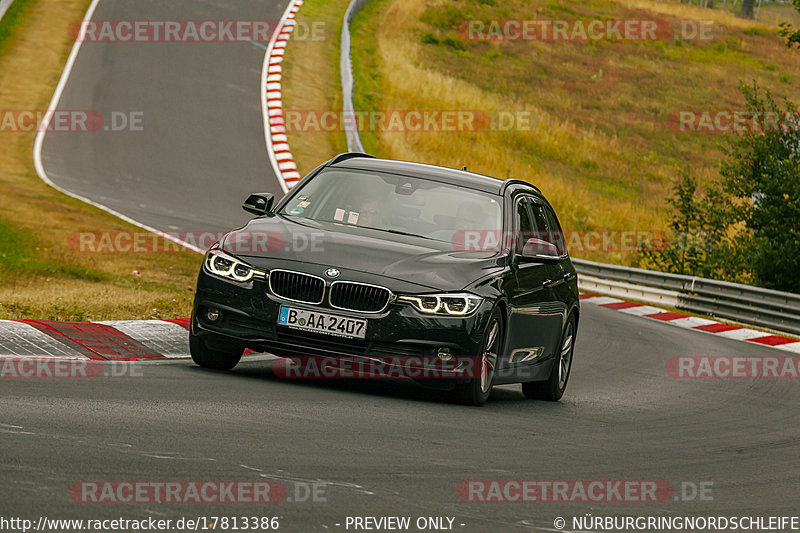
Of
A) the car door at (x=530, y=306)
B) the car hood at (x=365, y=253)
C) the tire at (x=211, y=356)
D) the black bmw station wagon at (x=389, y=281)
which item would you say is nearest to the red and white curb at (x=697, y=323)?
the car door at (x=530, y=306)

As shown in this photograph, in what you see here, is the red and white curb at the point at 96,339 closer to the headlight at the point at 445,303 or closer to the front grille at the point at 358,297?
the front grille at the point at 358,297

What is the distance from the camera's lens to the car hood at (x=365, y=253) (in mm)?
8773

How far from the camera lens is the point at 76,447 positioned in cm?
610

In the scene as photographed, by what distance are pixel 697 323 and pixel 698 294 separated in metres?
2.19

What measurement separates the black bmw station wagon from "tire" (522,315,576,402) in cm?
32

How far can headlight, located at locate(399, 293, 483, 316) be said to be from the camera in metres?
8.66

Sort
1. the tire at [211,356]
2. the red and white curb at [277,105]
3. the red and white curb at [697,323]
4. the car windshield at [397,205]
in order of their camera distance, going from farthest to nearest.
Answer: the red and white curb at [277,105]
the red and white curb at [697,323]
the car windshield at [397,205]
the tire at [211,356]

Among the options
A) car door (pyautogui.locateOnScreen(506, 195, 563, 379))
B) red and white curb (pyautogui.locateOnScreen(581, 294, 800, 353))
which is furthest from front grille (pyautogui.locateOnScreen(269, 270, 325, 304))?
red and white curb (pyautogui.locateOnScreen(581, 294, 800, 353))

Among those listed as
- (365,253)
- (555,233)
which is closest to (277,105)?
(555,233)

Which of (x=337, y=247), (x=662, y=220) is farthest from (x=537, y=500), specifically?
(x=662, y=220)

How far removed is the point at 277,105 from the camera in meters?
34.6

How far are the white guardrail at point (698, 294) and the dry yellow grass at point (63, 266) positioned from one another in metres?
10.0

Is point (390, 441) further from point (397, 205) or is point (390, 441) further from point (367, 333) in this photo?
point (397, 205)

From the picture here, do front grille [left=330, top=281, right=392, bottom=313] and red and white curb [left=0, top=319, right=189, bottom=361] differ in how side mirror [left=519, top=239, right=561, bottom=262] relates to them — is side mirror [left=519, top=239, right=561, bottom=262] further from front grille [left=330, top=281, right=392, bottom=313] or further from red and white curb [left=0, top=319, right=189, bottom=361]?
red and white curb [left=0, top=319, right=189, bottom=361]
